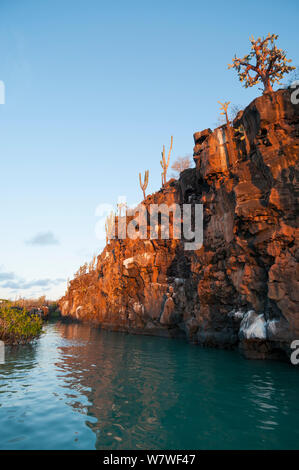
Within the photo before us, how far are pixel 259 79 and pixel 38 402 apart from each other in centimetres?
2862

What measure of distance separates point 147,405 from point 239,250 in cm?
1374

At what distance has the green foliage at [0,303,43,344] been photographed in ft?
57.1

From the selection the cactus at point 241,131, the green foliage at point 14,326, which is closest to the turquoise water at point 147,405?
the green foliage at point 14,326

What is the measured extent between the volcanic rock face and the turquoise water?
4099mm

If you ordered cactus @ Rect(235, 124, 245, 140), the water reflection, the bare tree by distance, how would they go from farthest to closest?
the bare tree
cactus @ Rect(235, 124, 245, 140)
the water reflection

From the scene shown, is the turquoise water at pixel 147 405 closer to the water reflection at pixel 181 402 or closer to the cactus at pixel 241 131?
the water reflection at pixel 181 402

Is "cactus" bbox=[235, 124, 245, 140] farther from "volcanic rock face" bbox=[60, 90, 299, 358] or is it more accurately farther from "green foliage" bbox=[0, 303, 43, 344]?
"green foliage" bbox=[0, 303, 43, 344]

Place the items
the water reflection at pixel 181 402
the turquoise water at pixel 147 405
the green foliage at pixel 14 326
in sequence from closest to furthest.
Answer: the turquoise water at pixel 147 405 → the water reflection at pixel 181 402 → the green foliage at pixel 14 326


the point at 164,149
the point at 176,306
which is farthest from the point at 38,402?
the point at 164,149

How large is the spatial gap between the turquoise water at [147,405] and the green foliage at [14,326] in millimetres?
2824

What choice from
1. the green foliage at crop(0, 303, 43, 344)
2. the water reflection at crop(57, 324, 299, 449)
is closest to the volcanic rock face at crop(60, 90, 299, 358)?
the water reflection at crop(57, 324, 299, 449)

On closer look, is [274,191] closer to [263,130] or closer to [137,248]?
[263,130]

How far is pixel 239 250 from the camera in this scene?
66.1ft

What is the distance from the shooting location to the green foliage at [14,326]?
57.1 ft
